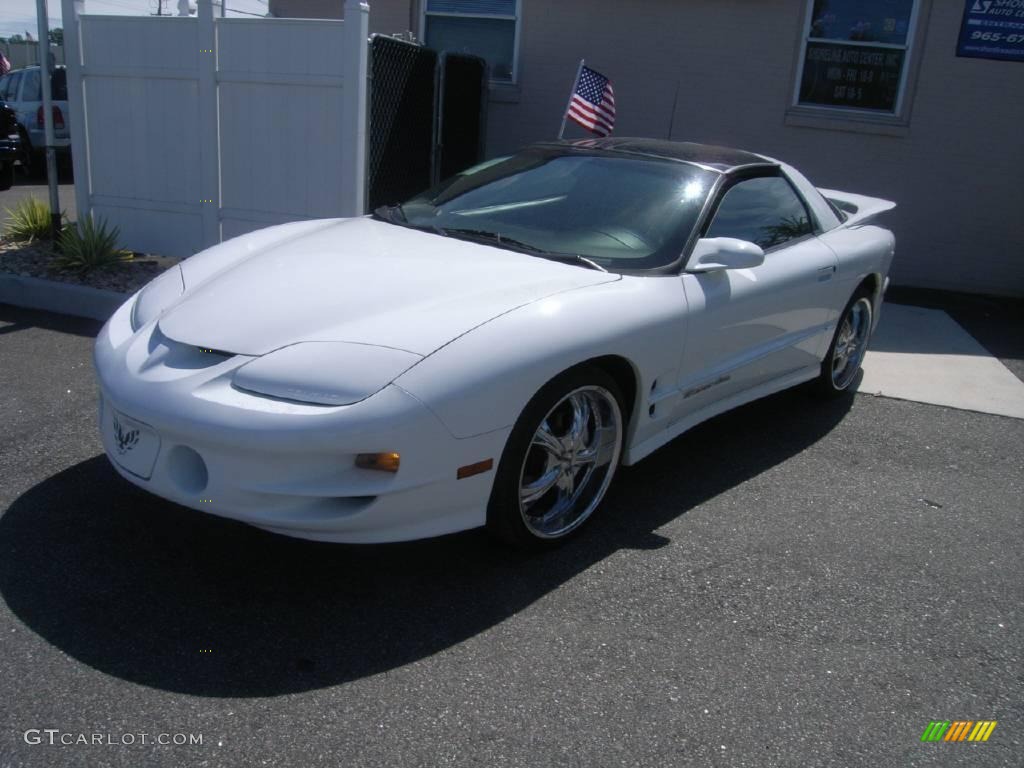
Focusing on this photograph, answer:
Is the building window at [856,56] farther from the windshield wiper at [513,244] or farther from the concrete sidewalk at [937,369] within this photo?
the windshield wiper at [513,244]

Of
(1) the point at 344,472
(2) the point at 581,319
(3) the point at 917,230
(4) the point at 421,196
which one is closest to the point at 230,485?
(1) the point at 344,472

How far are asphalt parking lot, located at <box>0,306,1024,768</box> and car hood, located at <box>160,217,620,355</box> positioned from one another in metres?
0.82

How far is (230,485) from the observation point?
9.68 ft

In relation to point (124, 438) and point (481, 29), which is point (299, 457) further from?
point (481, 29)

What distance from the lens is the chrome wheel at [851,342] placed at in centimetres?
550

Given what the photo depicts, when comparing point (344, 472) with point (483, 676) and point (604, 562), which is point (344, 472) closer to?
point (483, 676)

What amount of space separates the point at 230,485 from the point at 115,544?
2.68ft

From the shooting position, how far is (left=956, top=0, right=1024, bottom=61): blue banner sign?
27.7ft

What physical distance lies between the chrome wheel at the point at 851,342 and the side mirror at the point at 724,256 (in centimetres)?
169

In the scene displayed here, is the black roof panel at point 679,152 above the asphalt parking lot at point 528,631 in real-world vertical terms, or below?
above

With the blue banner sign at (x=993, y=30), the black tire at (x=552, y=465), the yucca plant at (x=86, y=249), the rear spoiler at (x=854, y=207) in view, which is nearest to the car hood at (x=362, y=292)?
the black tire at (x=552, y=465)

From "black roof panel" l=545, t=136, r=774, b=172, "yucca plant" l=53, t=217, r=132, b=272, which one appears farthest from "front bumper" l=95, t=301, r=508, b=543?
"yucca plant" l=53, t=217, r=132, b=272

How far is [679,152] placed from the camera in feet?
15.7
